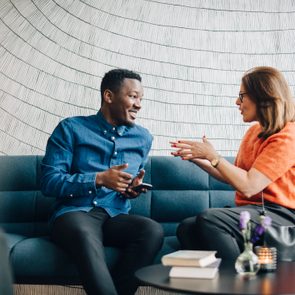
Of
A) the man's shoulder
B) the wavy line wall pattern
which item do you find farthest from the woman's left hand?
the wavy line wall pattern

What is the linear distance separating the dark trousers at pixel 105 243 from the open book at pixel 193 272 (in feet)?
1.71

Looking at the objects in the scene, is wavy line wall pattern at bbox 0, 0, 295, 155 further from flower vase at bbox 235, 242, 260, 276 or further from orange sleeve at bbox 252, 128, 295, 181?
flower vase at bbox 235, 242, 260, 276

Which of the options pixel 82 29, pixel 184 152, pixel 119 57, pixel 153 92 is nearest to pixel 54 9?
pixel 82 29

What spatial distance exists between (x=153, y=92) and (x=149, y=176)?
0.55 metres

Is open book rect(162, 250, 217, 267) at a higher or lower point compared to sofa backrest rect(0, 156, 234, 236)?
lower

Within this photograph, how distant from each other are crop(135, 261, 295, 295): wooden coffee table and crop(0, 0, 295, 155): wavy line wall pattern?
1.52 m

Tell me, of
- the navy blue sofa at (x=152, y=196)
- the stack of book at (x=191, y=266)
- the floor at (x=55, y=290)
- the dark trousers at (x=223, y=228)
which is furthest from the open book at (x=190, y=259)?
the floor at (x=55, y=290)

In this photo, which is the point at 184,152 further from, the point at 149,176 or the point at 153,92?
the point at 153,92

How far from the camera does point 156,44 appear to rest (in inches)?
136

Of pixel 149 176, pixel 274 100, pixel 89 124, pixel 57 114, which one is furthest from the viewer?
pixel 57 114

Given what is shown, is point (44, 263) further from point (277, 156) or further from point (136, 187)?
point (277, 156)

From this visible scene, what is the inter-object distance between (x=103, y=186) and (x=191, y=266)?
0.98 metres

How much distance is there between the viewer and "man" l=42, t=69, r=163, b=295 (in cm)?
239

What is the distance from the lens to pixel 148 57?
343 cm
